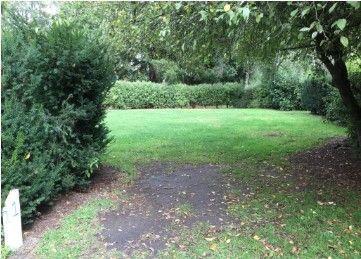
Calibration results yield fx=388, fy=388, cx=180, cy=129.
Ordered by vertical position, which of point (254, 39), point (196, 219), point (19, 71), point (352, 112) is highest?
point (254, 39)

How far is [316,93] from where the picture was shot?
18.5 meters

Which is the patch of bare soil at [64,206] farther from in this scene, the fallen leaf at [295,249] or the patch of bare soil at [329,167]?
the patch of bare soil at [329,167]

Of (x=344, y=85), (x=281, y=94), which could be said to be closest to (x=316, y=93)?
(x=281, y=94)

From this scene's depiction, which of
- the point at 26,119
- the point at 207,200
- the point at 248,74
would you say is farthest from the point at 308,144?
the point at 248,74

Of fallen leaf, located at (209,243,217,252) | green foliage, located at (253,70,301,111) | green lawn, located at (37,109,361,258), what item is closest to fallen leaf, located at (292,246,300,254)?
green lawn, located at (37,109,361,258)

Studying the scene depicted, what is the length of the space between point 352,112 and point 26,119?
6518mm

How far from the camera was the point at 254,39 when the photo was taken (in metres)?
7.68

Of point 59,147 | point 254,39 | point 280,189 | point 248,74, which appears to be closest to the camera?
point 59,147

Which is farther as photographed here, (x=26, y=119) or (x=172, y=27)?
(x=172, y=27)

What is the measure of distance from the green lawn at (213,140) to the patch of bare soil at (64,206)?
729mm

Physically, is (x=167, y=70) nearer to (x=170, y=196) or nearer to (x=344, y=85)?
(x=344, y=85)

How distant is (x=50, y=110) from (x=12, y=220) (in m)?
2.23

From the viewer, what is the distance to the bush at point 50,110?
525cm

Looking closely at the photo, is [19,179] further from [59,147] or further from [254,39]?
[254,39]
